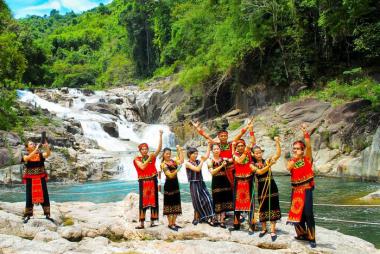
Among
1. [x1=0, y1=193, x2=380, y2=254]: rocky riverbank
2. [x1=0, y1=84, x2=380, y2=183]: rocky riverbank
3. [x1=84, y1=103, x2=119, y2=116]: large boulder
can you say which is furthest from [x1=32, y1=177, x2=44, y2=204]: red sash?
[x1=84, y1=103, x2=119, y2=116]: large boulder

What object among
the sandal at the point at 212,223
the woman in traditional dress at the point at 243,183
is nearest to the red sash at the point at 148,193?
the sandal at the point at 212,223

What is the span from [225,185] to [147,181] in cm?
130

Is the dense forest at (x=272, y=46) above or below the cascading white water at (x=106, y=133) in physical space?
above

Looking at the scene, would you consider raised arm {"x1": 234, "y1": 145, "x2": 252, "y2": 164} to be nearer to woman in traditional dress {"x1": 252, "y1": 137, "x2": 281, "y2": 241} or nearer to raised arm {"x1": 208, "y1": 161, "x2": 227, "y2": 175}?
woman in traditional dress {"x1": 252, "y1": 137, "x2": 281, "y2": 241}

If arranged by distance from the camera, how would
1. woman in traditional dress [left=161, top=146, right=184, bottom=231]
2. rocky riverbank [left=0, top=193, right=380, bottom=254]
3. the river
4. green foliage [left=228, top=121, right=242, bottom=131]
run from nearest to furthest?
rocky riverbank [left=0, top=193, right=380, bottom=254]
woman in traditional dress [left=161, top=146, right=184, bottom=231]
the river
green foliage [left=228, top=121, right=242, bottom=131]

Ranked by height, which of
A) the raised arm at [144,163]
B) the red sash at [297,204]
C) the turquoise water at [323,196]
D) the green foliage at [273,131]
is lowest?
the turquoise water at [323,196]

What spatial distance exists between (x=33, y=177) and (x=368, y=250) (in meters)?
5.53

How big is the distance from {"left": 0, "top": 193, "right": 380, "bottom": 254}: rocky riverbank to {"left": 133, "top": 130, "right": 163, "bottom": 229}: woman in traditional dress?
321 mm

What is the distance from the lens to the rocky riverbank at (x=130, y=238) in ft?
19.1

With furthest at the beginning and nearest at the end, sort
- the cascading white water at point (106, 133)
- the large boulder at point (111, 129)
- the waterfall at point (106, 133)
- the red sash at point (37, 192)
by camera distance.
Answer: the large boulder at point (111, 129) < the cascading white water at point (106, 133) < the waterfall at point (106, 133) < the red sash at point (37, 192)

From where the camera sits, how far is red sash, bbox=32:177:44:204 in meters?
7.44

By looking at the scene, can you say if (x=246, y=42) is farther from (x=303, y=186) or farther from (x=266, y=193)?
(x=303, y=186)

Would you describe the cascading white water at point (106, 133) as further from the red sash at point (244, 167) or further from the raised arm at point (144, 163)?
the red sash at point (244, 167)

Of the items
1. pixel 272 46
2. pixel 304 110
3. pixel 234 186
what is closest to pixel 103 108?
pixel 272 46
